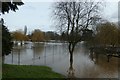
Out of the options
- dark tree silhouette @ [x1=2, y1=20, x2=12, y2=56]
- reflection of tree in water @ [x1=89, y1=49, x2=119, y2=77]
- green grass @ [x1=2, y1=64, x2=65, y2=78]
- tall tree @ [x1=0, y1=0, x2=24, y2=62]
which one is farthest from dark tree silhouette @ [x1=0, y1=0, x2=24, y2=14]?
reflection of tree in water @ [x1=89, y1=49, x2=119, y2=77]

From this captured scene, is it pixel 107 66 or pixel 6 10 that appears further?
pixel 107 66

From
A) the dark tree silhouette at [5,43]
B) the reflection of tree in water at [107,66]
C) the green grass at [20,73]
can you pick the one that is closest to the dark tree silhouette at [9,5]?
the dark tree silhouette at [5,43]

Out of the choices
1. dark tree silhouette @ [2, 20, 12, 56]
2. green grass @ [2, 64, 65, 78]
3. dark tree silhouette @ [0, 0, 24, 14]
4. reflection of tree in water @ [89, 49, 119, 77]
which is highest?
dark tree silhouette @ [0, 0, 24, 14]

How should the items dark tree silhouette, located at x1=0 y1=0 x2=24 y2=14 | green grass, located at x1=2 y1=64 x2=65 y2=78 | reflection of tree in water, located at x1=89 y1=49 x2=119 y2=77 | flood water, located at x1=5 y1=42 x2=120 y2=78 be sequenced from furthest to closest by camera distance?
reflection of tree in water, located at x1=89 y1=49 x2=119 y2=77 < flood water, located at x1=5 y1=42 x2=120 y2=78 < green grass, located at x1=2 y1=64 x2=65 y2=78 < dark tree silhouette, located at x1=0 y1=0 x2=24 y2=14

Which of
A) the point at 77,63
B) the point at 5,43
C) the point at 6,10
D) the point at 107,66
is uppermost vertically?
the point at 6,10

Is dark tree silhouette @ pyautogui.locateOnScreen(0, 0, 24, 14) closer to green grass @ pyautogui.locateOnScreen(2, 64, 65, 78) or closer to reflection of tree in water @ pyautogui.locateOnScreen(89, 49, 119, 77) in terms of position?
green grass @ pyautogui.locateOnScreen(2, 64, 65, 78)

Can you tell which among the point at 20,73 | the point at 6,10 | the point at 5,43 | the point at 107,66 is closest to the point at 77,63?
the point at 107,66

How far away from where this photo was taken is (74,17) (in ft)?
93.2

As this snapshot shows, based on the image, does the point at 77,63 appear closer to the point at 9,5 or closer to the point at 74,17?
the point at 74,17

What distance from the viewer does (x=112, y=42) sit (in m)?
59.2

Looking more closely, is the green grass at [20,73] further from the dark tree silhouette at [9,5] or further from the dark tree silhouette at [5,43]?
the dark tree silhouette at [9,5]

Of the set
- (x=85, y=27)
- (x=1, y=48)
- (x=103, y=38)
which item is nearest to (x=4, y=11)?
(x=1, y=48)

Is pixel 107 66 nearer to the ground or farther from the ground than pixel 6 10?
nearer to the ground

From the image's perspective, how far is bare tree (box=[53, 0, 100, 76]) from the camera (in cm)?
2794
